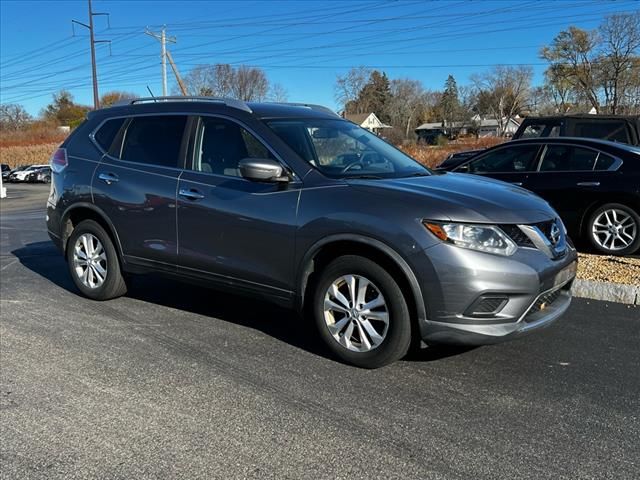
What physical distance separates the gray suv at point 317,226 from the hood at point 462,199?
0.01m

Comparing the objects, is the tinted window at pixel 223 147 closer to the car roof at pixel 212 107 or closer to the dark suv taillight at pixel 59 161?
the car roof at pixel 212 107

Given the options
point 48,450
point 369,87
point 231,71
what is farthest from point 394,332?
point 369,87

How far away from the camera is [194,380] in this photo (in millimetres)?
3959

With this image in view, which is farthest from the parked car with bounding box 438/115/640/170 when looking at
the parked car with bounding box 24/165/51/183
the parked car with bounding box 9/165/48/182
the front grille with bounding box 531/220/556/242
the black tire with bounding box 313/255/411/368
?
the parked car with bounding box 9/165/48/182

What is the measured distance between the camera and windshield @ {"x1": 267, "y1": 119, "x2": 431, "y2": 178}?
14.9 feet

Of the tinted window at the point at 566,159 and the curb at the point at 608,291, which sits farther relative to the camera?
the tinted window at the point at 566,159

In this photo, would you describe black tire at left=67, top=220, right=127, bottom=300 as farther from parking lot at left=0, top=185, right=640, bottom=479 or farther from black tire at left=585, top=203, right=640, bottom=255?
black tire at left=585, top=203, right=640, bottom=255

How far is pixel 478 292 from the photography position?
12.0 feet

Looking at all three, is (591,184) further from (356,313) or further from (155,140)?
(155,140)

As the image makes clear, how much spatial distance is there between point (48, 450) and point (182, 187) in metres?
2.39

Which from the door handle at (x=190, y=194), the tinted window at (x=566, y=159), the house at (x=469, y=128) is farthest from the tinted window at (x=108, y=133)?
the house at (x=469, y=128)

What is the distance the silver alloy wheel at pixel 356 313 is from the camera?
4004 mm

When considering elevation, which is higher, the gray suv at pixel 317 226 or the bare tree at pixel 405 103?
the bare tree at pixel 405 103

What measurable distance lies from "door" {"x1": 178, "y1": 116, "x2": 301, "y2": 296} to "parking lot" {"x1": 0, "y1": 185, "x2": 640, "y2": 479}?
58cm
